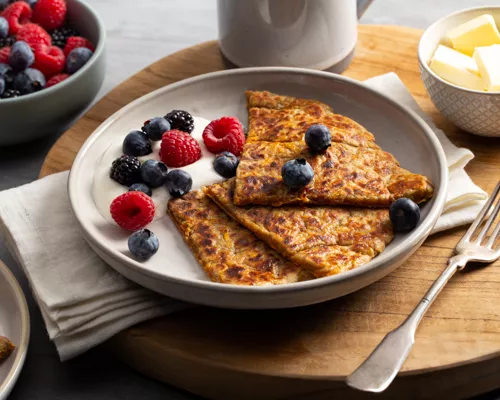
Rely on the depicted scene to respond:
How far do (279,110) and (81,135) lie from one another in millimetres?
863

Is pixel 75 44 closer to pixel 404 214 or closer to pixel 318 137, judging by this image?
pixel 318 137

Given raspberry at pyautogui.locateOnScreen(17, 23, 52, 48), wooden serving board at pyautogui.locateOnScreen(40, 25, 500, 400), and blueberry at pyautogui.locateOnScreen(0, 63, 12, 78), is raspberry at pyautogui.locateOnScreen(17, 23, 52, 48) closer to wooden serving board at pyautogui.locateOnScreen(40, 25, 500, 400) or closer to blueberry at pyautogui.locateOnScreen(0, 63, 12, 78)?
blueberry at pyautogui.locateOnScreen(0, 63, 12, 78)

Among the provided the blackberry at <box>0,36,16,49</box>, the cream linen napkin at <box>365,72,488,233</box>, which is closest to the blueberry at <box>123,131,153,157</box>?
the cream linen napkin at <box>365,72,488,233</box>

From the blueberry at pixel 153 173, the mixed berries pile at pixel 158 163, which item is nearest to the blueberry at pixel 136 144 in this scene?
the mixed berries pile at pixel 158 163

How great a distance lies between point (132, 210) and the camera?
2.47 meters

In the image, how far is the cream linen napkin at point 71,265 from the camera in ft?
7.55

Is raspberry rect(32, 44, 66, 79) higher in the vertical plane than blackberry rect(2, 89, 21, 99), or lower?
higher

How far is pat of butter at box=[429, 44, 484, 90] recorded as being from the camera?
2.93 m

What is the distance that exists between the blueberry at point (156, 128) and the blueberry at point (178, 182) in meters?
0.26

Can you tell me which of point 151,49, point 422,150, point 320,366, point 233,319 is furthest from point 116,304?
point 151,49

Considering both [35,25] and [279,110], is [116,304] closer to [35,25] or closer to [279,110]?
[279,110]

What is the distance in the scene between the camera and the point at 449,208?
2.60 metres

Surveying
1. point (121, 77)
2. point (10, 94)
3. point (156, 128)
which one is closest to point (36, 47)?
point (10, 94)

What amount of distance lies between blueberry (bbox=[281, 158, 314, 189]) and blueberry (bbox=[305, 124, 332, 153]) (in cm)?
15
